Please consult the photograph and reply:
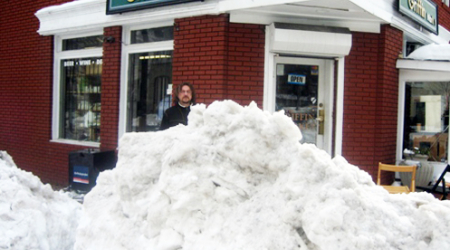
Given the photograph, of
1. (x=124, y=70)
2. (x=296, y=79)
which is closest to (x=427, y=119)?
(x=296, y=79)

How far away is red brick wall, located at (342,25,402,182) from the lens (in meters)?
6.70

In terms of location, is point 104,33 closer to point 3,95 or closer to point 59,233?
point 3,95

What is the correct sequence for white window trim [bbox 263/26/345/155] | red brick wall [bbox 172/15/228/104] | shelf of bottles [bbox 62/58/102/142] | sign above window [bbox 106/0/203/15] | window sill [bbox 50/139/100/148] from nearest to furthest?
red brick wall [bbox 172/15/228/104]
white window trim [bbox 263/26/345/155]
sign above window [bbox 106/0/203/15]
window sill [bbox 50/139/100/148]
shelf of bottles [bbox 62/58/102/142]

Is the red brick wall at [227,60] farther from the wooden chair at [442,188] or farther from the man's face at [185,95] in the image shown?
the wooden chair at [442,188]

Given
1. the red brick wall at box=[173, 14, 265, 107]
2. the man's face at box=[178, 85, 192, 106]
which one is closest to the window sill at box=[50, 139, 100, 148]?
the red brick wall at box=[173, 14, 265, 107]

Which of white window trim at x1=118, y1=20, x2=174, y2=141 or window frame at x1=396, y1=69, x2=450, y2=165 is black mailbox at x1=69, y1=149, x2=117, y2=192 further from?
window frame at x1=396, y1=69, x2=450, y2=165

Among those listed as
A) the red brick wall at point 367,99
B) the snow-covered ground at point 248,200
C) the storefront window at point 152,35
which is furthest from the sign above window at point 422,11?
the snow-covered ground at point 248,200

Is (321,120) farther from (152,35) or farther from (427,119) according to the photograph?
(152,35)

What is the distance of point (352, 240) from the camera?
2.09 meters

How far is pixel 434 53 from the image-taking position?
728 cm

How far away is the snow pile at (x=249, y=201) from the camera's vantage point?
7.21 feet

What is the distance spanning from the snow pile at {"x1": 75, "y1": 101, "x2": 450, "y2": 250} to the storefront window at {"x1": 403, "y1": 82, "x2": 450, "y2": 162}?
5.50 meters

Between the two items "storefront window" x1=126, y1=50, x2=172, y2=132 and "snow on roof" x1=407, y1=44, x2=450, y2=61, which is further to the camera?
"storefront window" x1=126, y1=50, x2=172, y2=132

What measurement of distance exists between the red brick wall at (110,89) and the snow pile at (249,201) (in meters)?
4.79
